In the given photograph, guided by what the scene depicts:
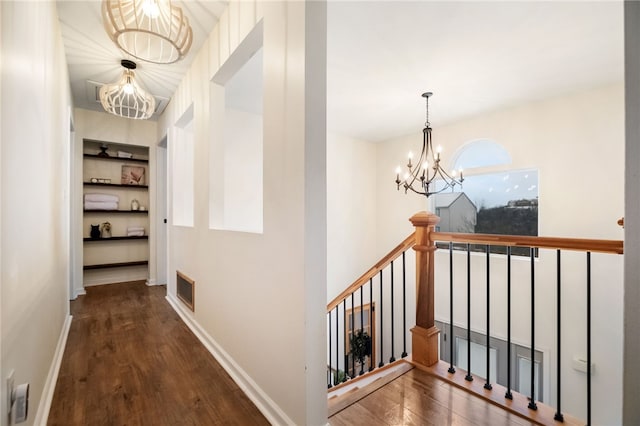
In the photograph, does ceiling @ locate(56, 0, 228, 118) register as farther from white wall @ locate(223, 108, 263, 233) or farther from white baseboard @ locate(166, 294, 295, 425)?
white baseboard @ locate(166, 294, 295, 425)

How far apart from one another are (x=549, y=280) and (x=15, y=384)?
4.78 meters

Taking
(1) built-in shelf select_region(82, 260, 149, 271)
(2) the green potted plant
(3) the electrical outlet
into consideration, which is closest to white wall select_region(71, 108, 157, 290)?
(1) built-in shelf select_region(82, 260, 149, 271)

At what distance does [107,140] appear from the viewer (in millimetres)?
4082

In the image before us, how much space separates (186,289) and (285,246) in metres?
2.05

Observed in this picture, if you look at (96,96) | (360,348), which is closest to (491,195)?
(360,348)

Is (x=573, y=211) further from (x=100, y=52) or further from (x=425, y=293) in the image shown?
(x=100, y=52)

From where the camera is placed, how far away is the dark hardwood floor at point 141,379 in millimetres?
1514

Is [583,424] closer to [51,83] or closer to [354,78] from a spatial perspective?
[354,78]

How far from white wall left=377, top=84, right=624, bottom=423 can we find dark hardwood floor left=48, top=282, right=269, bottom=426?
3.77 m

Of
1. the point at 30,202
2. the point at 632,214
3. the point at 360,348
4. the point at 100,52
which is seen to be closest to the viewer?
the point at 632,214

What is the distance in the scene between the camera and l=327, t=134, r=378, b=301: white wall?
5027 mm

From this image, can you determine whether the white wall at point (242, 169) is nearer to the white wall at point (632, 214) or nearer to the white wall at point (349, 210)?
the white wall at point (349, 210)

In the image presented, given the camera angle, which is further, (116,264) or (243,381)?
(116,264)

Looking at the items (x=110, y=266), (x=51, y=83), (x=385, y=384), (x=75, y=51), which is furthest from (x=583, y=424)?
(x=110, y=266)
